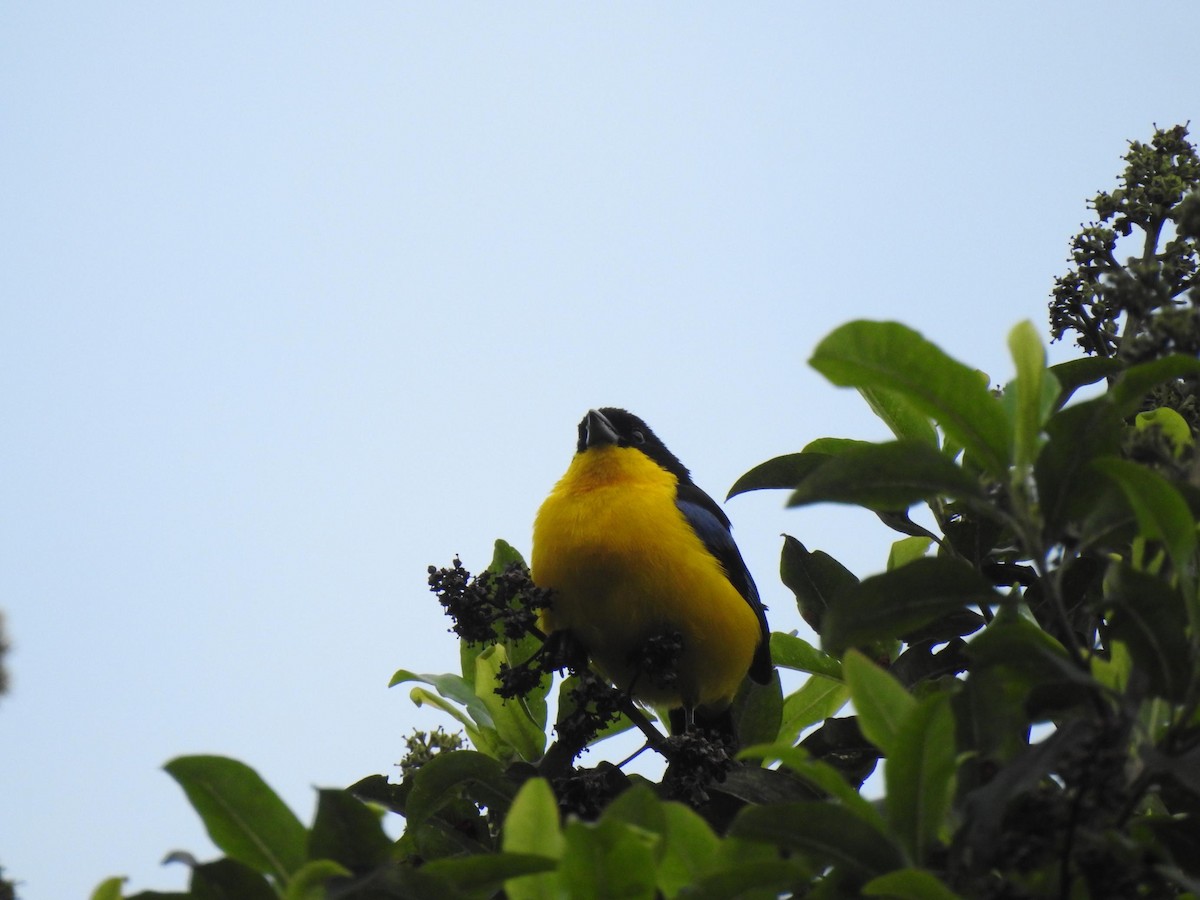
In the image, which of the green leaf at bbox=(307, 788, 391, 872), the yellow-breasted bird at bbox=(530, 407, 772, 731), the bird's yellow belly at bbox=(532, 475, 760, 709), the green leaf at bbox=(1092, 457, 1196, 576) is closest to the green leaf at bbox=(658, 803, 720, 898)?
the green leaf at bbox=(307, 788, 391, 872)

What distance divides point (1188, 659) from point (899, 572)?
0.44 metres

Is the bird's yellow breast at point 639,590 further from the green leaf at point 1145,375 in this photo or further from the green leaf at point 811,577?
the green leaf at point 1145,375

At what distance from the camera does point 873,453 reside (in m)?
1.98

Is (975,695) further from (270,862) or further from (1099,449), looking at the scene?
(270,862)

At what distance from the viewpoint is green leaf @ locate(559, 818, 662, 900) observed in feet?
5.56

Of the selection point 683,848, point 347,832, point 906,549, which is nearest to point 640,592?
point 906,549

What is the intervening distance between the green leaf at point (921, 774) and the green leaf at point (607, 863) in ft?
1.19

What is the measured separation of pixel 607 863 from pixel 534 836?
0.44 ft

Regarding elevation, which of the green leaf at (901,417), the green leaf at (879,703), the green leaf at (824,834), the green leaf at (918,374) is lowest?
the green leaf at (824,834)

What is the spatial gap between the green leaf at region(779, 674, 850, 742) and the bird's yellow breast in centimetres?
57

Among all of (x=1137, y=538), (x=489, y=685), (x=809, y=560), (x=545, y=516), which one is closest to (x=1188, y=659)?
(x=1137, y=538)

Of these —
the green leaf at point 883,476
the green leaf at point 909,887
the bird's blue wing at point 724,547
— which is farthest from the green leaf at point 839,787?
the bird's blue wing at point 724,547

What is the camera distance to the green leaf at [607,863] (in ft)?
5.56

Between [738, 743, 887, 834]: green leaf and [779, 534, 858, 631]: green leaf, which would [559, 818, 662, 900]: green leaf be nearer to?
[738, 743, 887, 834]: green leaf
